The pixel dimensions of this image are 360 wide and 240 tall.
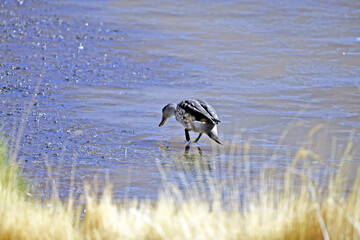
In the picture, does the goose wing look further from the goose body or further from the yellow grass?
the yellow grass

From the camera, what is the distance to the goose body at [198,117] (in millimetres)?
8489

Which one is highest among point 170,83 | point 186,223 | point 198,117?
point 170,83

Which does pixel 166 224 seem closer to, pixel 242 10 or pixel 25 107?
pixel 25 107

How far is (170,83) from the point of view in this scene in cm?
1161

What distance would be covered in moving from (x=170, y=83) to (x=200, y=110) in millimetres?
2973

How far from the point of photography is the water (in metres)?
7.86

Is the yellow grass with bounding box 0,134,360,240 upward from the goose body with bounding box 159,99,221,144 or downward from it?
downward

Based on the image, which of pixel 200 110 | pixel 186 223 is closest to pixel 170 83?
pixel 200 110

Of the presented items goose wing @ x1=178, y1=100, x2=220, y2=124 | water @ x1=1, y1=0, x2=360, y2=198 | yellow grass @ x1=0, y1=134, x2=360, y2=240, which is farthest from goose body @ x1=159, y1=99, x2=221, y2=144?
yellow grass @ x1=0, y1=134, x2=360, y2=240

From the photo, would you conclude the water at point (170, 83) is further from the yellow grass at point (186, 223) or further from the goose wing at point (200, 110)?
the yellow grass at point (186, 223)

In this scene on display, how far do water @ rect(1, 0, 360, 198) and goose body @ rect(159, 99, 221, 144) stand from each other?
21 cm

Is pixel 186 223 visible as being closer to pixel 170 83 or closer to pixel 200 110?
pixel 200 110

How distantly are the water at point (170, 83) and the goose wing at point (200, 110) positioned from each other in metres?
0.36

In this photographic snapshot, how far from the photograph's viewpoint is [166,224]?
477 centimetres
